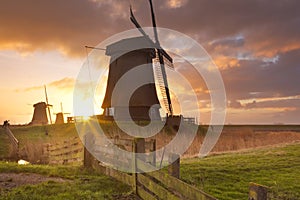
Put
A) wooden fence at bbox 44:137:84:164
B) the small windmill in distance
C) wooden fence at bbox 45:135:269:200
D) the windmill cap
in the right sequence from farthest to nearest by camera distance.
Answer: the small windmill in distance
the windmill cap
wooden fence at bbox 44:137:84:164
wooden fence at bbox 45:135:269:200

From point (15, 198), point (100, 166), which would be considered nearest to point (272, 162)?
point (100, 166)

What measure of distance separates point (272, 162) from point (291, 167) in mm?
1076

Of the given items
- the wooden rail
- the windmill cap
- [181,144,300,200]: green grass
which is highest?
the windmill cap

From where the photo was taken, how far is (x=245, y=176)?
10.1 metres

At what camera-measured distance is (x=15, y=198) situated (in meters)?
7.22

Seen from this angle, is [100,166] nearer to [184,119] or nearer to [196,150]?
[196,150]

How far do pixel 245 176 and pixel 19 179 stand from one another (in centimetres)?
743

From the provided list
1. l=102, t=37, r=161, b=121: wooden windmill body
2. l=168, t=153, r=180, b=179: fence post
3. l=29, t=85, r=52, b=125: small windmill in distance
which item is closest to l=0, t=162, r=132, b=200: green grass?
l=168, t=153, r=180, b=179: fence post

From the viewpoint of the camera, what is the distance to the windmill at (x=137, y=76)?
2836 cm

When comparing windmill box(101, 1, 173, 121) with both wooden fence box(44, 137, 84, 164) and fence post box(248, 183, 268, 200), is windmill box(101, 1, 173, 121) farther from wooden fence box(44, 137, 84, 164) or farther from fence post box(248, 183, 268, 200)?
fence post box(248, 183, 268, 200)

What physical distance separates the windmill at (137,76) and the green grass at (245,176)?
15.9 meters

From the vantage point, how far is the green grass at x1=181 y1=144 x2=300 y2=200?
805 cm

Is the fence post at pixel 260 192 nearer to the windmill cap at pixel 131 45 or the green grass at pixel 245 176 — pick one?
the green grass at pixel 245 176

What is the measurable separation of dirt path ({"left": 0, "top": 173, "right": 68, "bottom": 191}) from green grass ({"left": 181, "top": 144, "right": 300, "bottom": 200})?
4.39 m
